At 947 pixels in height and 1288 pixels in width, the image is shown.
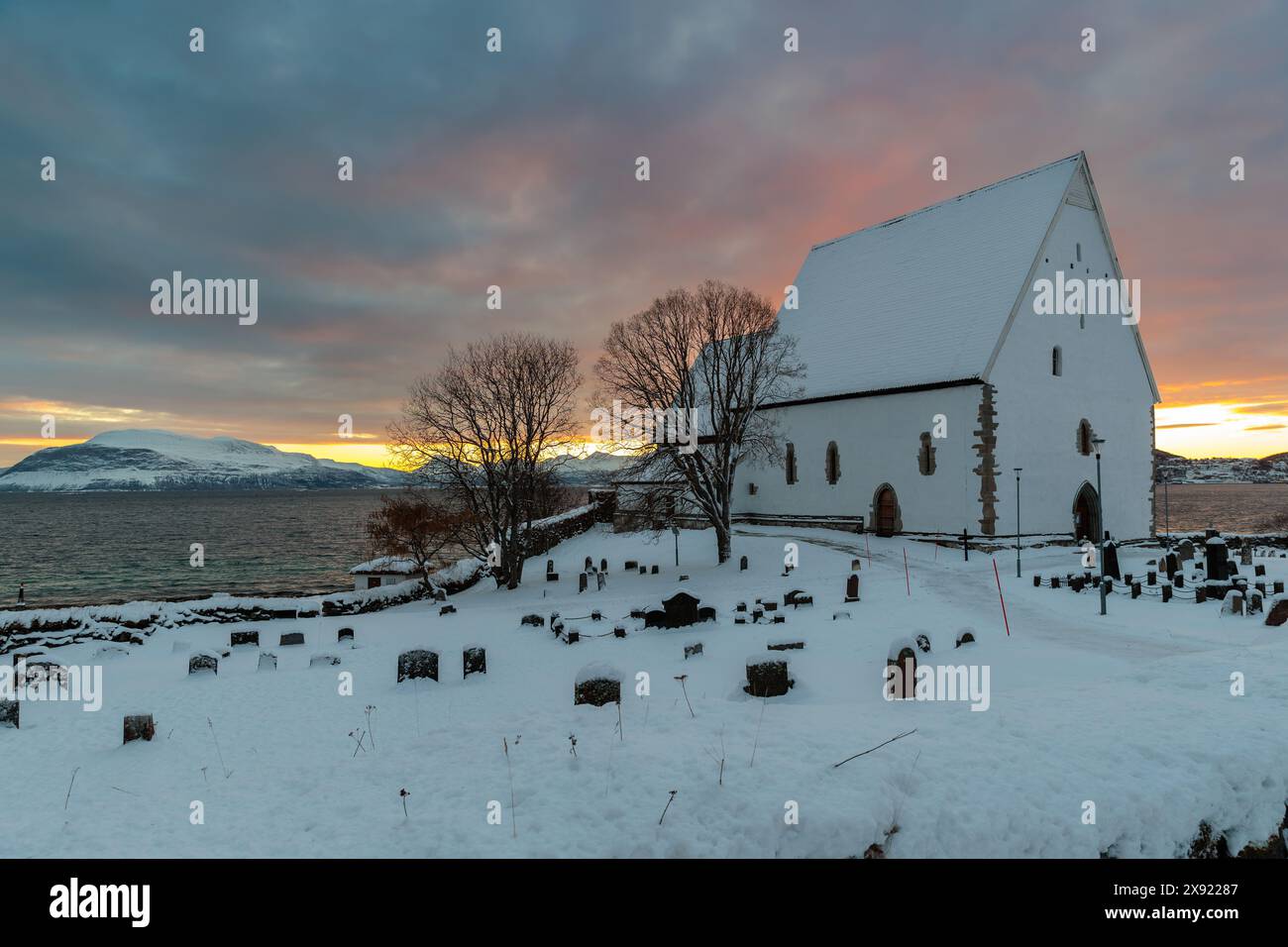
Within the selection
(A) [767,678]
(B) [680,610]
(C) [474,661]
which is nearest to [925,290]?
(B) [680,610]

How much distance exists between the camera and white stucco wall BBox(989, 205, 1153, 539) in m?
31.4

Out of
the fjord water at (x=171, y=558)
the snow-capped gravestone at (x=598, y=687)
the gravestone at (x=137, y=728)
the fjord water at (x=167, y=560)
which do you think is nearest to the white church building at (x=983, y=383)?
the snow-capped gravestone at (x=598, y=687)

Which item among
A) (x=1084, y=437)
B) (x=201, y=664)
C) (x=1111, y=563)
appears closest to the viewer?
(x=201, y=664)

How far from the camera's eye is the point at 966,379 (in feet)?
101

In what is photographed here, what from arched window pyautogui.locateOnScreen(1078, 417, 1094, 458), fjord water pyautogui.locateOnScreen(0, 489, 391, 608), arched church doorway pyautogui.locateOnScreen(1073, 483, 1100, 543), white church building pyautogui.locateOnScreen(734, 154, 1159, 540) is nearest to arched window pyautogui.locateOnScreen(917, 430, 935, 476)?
white church building pyautogui.locateOnScreen(734, 154, 1159, 540)

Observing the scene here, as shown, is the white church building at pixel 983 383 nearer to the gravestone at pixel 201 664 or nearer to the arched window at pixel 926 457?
the arched window at pixel 926 457

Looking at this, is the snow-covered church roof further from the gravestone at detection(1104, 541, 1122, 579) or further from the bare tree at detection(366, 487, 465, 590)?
the bare tree at detection(366, 487, 465, 590)

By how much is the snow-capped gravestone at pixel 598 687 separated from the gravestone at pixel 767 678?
7.99 feet

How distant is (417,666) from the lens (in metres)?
15.0

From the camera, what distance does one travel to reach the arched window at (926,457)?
108 ft

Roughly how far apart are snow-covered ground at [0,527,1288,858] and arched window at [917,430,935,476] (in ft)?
54.4

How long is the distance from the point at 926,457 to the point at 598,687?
2583cm

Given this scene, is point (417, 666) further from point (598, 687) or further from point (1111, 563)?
point (1111, 563)
